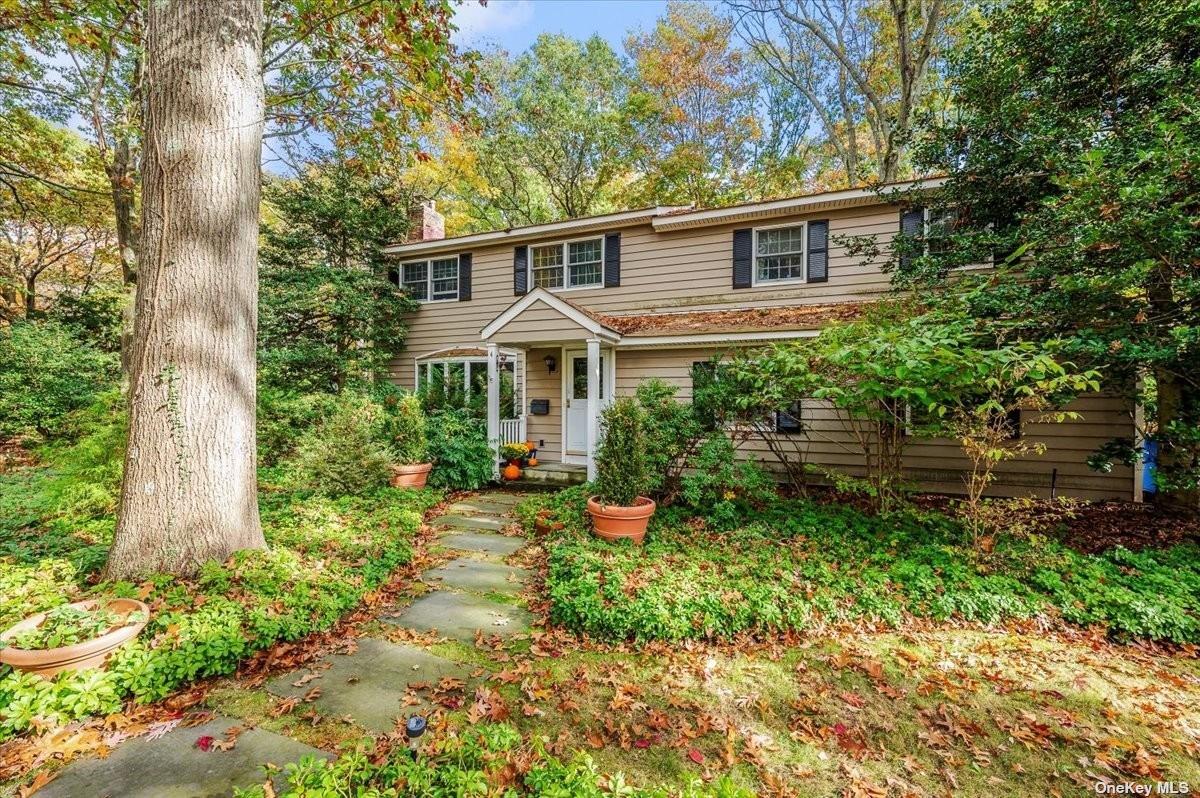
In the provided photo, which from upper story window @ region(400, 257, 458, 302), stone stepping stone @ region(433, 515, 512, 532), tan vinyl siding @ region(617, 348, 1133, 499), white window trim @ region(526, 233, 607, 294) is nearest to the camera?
stone stepping stone @ region(433, 515, 512, 532)

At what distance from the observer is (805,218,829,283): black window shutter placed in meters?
8.80

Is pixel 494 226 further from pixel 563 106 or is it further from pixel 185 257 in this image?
pixel 185 257

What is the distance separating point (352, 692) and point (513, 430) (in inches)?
278

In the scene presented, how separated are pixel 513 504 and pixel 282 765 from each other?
5265 millimetres

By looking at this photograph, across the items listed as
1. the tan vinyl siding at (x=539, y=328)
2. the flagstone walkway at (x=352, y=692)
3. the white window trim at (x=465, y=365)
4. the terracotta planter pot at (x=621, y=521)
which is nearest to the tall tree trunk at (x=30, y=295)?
the white window trim at (x=465, y=365)

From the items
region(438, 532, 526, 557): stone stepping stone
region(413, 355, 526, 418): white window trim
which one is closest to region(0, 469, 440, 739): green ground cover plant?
region(438, 532, 526, 557): stone stepping stone

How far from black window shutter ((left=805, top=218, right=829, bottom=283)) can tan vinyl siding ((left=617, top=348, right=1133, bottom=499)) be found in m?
2.55

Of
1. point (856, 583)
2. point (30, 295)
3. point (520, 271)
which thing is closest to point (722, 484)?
point (856, 583)

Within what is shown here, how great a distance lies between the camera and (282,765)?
2414 millimetres

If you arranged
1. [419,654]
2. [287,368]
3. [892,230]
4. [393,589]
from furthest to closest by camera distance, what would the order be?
[287,368] < [892,230] < [393,589] < [419,654]

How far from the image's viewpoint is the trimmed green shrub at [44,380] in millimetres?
9523

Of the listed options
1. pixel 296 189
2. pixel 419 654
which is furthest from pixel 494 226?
pixel 419 654

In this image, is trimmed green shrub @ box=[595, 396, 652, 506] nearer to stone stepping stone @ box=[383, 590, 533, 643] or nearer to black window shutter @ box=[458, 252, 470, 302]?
stone stepping stone @ box=[383, 590, 533, 643]

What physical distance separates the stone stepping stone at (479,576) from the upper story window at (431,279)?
8.14 metres
